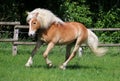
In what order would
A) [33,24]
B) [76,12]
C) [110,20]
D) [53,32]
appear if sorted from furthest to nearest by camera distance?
[110,20] < [76,12] < [53,32] < [33,24]

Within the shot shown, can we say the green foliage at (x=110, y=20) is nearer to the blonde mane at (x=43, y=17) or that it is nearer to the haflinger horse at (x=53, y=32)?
the haflinger horse at (x=53, y=32)

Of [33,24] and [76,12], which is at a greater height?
[33,24]

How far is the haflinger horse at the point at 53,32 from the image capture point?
11.3m

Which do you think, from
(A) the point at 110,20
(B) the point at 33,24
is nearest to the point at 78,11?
(A) the point at 110,20

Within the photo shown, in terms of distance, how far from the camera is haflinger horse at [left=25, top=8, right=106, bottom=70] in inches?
445

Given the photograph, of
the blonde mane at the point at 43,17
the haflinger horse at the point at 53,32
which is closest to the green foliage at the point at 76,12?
the haflinger horse at the point at 53,32

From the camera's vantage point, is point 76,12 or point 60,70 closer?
point 60,70

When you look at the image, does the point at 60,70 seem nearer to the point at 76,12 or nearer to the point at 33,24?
the point at 33,24

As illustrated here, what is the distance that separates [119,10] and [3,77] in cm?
1644

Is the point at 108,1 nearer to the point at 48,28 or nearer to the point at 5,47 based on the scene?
the point at 5,47

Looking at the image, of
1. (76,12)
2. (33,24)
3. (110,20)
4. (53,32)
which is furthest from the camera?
(110,20)

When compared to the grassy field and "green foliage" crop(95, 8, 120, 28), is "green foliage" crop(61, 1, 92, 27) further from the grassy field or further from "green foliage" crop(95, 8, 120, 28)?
the grassy field

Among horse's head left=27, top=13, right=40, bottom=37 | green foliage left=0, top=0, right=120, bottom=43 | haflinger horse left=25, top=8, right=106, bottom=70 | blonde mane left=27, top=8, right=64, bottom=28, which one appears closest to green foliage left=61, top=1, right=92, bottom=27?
green foliage left=0, top=0, right=120, bottom=43

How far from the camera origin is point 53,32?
11.7m
